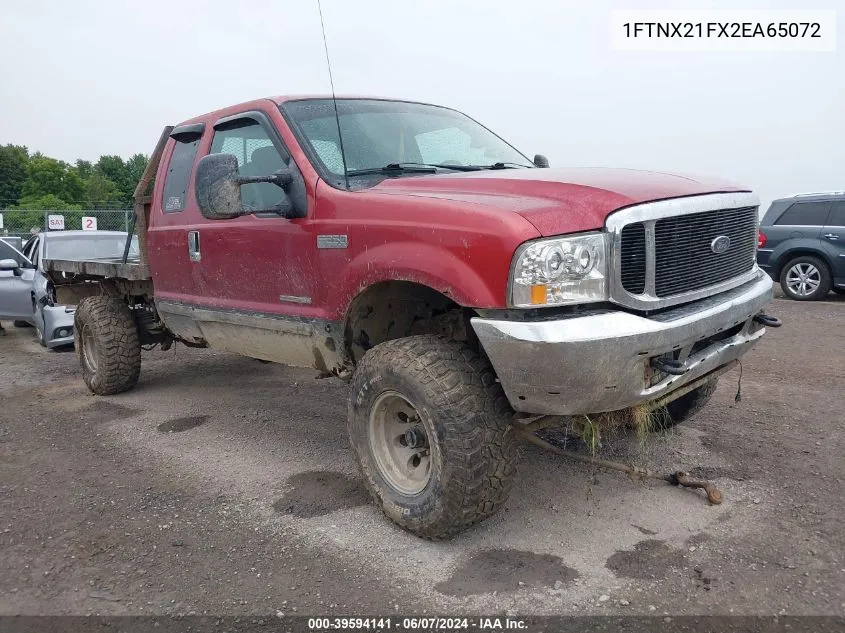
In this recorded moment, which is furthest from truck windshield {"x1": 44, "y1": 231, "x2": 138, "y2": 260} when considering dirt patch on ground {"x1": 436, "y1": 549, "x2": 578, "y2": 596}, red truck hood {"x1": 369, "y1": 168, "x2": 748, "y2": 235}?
dirt patch on ground {"x1": 436, "y1": 549, "x2": 578, "y2": 596}

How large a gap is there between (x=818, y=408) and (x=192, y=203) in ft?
15.0

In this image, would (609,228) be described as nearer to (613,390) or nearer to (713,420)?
(613,390)

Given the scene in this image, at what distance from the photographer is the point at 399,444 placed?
340cm

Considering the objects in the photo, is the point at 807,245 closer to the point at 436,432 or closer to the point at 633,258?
the point at 633,258

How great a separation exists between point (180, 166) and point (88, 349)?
2197 millimetres

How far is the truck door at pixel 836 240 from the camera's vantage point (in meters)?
10.5

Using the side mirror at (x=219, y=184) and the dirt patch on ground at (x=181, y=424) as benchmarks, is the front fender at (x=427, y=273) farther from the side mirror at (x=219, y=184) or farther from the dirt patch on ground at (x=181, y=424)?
the dirt patch on ground at (x=181, y=424)

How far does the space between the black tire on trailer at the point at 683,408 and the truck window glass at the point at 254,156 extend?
265 cm

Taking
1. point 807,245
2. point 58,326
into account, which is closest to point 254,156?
point 58,326

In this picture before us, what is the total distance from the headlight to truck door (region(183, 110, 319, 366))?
1325 mm

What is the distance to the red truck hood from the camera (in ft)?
8.96

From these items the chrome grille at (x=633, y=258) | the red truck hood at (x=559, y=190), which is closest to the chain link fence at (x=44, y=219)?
the red truck hood at (x=559, y=190)

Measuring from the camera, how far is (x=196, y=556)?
3092 mm

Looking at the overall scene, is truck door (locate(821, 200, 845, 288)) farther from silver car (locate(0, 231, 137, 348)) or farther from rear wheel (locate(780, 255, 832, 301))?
silver car (locate(0, 231, 137, 348))
